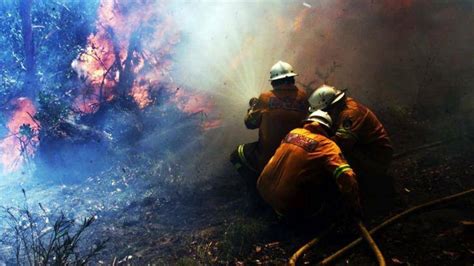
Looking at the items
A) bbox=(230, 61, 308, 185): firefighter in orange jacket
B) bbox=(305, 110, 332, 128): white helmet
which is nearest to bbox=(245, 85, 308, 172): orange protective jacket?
bbox=(230, 61, 308, 185): firefighter in orange jacket

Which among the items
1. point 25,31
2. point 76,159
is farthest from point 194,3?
point 76,159

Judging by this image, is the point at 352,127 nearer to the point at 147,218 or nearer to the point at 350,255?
the point at 350,255

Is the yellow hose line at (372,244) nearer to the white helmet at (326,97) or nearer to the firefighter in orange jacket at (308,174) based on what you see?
the firefighter in orange jacket at (308,174)

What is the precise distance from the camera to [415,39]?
33.9ft

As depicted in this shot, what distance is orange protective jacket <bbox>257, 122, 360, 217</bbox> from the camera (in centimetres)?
373

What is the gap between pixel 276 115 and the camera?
201 inches

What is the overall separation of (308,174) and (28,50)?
8.51m

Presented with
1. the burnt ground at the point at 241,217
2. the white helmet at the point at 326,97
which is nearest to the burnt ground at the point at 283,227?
the burnt ground at the point at 241,217

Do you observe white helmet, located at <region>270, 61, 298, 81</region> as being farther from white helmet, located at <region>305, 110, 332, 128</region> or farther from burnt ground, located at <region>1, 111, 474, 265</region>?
burnt ground, located at <region>1, 111, 474, 265</region>

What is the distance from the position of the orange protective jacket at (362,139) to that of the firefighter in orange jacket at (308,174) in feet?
1.95

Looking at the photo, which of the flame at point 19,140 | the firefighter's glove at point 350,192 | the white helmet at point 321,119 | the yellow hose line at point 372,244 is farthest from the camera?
the flame at point 19,140

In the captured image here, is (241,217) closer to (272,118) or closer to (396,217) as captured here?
(272,118)

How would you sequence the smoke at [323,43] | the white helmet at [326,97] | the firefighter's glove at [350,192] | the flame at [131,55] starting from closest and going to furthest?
the firefighter's glove at [350,192], the white helmet at [326,97], the flame at [131,55], the smoke at [323,43]

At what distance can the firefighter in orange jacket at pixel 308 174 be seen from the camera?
12.3 ft
